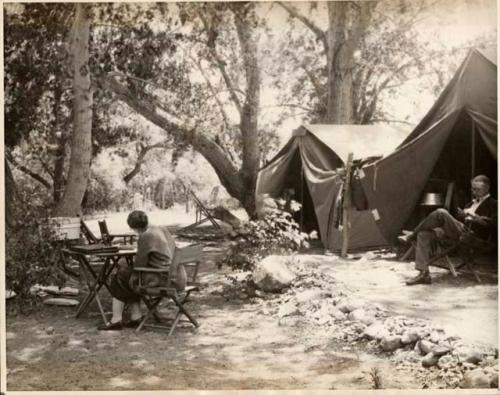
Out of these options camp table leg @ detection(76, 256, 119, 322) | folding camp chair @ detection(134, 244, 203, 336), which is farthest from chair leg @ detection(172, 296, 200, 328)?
camp table leg @ detection(76, 256, 119, 322)

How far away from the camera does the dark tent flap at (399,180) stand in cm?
502

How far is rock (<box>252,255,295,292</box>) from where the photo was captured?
5246 mm

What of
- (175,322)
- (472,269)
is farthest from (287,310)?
(472,269)

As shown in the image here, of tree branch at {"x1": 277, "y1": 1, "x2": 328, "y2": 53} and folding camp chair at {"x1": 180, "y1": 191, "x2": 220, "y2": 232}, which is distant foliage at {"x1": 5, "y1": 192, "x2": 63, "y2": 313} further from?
tree branch at {"x1": 277, "y1": 1, "x2": 328, "y2": 53}

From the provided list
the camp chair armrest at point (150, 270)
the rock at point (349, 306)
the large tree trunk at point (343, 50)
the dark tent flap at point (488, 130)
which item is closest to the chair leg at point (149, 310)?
the camp chair armrest at point (150, 270)

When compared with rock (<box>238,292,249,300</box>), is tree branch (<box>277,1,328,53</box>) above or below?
above

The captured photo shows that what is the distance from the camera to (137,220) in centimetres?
470

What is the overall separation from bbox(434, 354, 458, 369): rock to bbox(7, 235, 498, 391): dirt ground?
0.21 metres

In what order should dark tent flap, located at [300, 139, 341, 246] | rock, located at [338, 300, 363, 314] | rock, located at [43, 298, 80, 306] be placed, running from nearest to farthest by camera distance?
1. rock, located at [338, 300, 363, 314]
2. rock, located at [43, 298, 80, 306]
3. dark tent flap, located at [300, 139, 341, 246]

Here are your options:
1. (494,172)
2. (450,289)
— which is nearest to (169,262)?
(450,289)

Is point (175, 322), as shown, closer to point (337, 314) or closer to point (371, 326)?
point (337, 314)

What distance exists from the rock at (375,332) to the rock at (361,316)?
8cm

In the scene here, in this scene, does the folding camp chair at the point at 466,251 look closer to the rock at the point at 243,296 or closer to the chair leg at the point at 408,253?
the chair leg at the point at 408,253

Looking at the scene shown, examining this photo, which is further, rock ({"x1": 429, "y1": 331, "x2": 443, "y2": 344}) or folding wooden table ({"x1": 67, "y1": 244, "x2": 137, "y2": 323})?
folding wooden table ({"x1": 67, "y1": 244, "x2": 137, "y2": 323})
